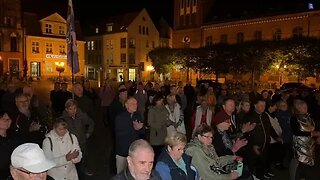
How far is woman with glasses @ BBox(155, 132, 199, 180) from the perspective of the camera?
4.25 meters

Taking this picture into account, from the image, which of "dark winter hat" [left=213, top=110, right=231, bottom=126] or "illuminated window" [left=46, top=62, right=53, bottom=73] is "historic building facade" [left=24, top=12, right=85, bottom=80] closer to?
"illuminated window" [left=46, top=62, right=53, bottom=73]

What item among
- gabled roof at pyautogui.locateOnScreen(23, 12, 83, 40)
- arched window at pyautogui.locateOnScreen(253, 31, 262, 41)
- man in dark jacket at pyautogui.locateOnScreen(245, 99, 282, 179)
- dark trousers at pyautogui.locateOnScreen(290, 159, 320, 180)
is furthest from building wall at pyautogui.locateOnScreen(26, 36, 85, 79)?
man in dark jacket at pyautogui.locateOnScreen(245, 99, 282, 179)

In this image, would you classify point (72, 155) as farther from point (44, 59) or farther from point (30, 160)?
point (44, 59)

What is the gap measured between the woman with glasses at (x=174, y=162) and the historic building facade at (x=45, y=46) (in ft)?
172

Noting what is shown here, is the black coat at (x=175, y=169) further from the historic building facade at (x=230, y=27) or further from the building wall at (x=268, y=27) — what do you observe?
the building wall at (x=268, y=27)

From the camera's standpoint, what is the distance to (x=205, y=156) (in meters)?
4.90

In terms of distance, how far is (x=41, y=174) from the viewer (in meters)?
3.00

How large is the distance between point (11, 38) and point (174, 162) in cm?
5475

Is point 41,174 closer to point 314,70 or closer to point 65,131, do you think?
point 65,131

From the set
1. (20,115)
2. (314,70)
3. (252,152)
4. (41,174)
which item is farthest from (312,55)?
(41,174)

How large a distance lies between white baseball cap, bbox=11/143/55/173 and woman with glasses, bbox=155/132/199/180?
156cm

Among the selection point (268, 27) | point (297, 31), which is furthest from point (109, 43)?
point (297, 31)

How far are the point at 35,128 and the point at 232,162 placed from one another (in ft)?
10.3

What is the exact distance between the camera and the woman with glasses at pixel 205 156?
4.88 meters
